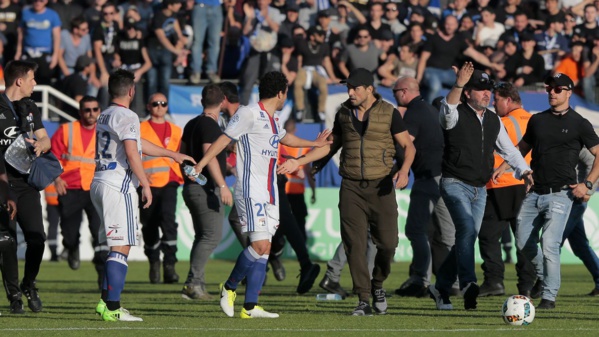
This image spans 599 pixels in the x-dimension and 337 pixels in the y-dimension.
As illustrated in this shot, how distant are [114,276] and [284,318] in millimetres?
1614

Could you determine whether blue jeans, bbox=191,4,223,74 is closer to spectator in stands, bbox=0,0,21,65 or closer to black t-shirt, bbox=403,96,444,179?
spectator in stands, bbox=0,0,21,65

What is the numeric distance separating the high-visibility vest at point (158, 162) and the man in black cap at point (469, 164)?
5042 mm

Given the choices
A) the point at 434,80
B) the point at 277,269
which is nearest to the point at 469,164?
the point at 277,269

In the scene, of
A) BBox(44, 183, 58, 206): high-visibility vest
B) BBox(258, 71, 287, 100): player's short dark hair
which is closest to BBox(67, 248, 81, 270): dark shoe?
BBox(44, 183, 58, 206): high-visibility vest

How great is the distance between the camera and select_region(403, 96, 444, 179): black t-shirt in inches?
550

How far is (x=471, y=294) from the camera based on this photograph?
12.0 m

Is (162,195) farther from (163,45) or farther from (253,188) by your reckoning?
(163,45)

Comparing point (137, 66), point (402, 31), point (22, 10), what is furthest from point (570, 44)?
point (22, 10)

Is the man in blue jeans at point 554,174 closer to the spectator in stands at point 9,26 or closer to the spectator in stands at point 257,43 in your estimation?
the spectator in stands at point 257,43

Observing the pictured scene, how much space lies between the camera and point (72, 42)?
24.4 meters

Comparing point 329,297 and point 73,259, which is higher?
point 329,297

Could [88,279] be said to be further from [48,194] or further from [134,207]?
[134,207]

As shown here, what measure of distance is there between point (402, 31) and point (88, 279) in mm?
10673

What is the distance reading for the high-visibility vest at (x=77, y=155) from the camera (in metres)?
16.7
